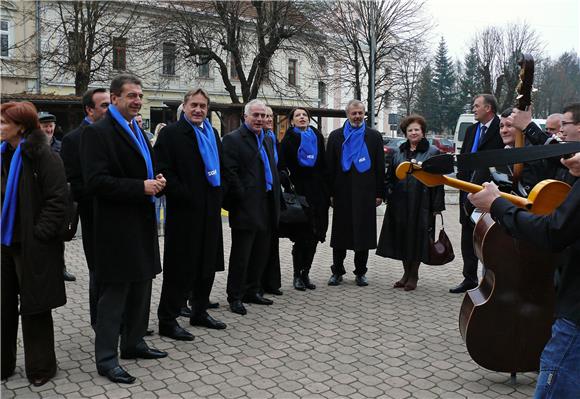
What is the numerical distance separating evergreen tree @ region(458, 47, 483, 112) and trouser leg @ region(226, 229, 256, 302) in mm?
44918

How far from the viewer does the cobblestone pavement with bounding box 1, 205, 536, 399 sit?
160 inches

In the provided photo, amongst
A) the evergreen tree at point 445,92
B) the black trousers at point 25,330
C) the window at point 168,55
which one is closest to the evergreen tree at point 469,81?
the evergreen tree at point 445,92

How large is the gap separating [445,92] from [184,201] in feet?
198

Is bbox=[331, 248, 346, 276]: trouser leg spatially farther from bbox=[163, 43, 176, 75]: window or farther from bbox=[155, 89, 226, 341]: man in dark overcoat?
bbox=[163, 43, 176, 75]: window

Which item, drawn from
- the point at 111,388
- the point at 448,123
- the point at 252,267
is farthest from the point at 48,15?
the point at 448,123

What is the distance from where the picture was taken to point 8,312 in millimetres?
4117

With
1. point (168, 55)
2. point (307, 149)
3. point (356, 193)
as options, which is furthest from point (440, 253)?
point (168, 55)

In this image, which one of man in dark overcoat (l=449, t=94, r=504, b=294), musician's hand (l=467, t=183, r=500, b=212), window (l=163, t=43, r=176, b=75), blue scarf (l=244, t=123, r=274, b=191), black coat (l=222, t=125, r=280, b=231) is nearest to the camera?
musician's hand (l=467, t=183, r=500, b=212)

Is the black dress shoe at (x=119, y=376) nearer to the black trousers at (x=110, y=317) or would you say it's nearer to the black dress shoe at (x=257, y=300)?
the black trousers at (x=110, y=317)

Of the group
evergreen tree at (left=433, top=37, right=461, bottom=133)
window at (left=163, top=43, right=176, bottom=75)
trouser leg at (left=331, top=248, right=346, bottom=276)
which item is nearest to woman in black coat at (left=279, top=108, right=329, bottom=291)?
trouser leg at (left=331, top=248, right=346, bottom=276)

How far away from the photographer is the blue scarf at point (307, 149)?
6629 mm

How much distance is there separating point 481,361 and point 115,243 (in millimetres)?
2613

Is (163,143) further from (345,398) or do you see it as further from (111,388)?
(345,398)

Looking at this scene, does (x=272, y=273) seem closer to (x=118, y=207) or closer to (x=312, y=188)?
(x=312, y=188)
